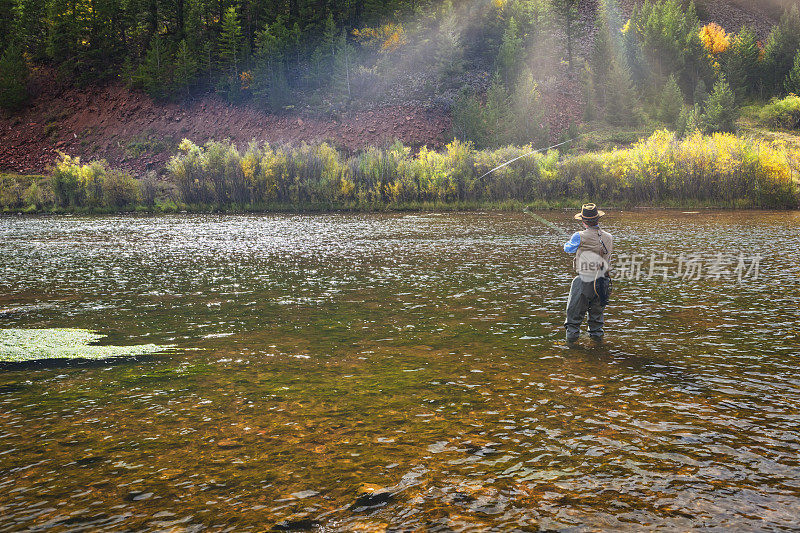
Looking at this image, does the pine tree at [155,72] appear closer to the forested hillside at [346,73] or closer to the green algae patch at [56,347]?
the forested hillside at [346,73]

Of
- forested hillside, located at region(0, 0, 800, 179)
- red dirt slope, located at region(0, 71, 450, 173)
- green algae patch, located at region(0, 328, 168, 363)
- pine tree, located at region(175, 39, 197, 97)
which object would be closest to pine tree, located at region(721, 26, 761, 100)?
forested hillside, located at region(0, 0, 800, 179)

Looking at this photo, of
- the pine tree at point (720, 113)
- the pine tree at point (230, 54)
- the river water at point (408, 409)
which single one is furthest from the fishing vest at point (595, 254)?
the pine tree at point (230, 54)

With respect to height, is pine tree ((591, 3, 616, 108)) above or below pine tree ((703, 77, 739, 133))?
above

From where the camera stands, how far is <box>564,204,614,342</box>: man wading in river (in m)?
10.0

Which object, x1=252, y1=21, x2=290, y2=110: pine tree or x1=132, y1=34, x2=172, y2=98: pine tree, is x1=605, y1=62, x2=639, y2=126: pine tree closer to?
x1=252, y1=21, x2=290, y2=110: pine tree

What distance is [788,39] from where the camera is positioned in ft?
289

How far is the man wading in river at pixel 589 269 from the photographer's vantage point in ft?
32.9

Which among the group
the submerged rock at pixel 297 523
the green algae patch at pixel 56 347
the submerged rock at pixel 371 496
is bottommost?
the submerged rock at pixel 371 496

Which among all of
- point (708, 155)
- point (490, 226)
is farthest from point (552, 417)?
point (708, 155)

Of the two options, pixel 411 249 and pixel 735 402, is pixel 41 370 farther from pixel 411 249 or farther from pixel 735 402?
pixel 411 249

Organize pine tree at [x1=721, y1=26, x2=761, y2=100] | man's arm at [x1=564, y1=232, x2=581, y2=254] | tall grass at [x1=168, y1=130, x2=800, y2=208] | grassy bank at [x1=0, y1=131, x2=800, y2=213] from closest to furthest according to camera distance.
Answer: man's arm at [x1=564, y1=232, x2=581, y2=254] < tall grass at [x1=168, y1=130, x2=800, y2=208] < grassy bank at [x1=0, y1=131, x2=800, y2=213] < pine tree at [x1=721, y1=26, x2=761, y2=100]

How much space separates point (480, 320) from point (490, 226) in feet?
70.3

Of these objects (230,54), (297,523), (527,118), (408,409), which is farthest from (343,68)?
(297,523)

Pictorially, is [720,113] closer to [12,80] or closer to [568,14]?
[568,14]
